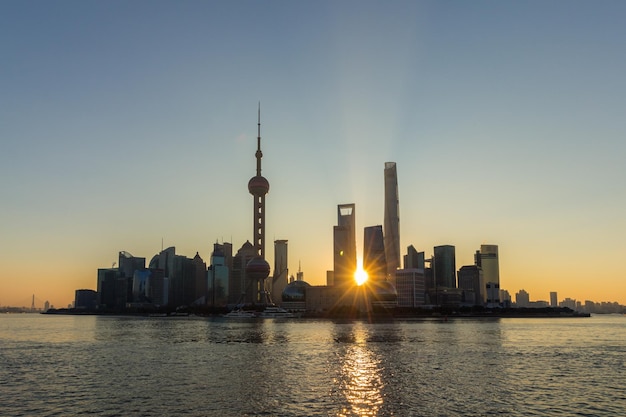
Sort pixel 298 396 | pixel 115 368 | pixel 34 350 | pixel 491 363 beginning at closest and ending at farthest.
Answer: pixel 298 396 → pixel 115 368 → pixel 491 363 → pixel 34 350

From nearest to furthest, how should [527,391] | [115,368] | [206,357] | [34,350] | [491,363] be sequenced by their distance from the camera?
1. [527,391]
2. [115,368]
3. [491,363]
4. [206,357]
5. [34,350]

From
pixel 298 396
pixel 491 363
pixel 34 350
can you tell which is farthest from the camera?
pixel 34 350

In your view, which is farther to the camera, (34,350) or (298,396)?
(34,350)

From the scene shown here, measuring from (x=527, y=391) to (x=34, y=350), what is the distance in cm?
9946

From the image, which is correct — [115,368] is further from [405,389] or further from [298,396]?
[405,389]

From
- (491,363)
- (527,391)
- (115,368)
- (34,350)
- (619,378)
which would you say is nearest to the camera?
(527,391)

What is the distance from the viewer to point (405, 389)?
6381 centimetres

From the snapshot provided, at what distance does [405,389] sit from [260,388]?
55.0 feet

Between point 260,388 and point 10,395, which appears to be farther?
point 260,388

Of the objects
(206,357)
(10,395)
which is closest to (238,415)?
(10,395)

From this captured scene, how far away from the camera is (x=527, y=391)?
6316cm

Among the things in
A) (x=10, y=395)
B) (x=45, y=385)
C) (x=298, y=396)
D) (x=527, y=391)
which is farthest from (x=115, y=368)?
(x=527, y=391)

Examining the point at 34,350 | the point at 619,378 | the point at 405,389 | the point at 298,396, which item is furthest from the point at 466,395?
the point at 34,350

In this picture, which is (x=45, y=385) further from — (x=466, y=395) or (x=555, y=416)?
(x=555, y=416)
